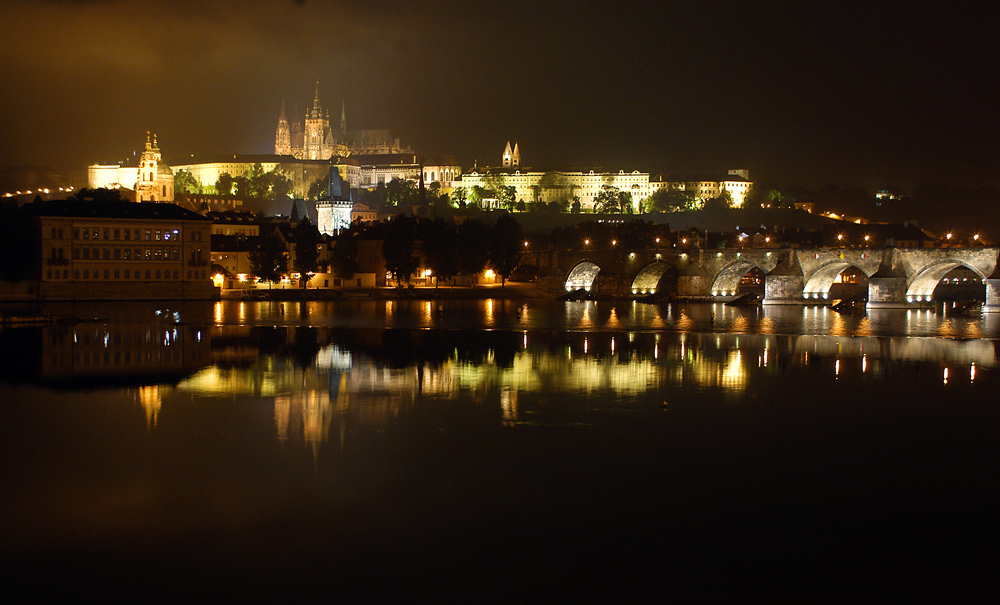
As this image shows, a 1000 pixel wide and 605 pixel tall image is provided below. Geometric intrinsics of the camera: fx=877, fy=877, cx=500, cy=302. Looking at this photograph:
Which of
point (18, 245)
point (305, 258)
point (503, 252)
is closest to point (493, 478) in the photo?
point (18, 245)

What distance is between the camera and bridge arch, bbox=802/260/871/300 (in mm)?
50884

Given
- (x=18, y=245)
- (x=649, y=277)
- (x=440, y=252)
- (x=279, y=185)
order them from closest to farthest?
(x=18, y=245)
(x=440, y=252)
(x=649, y=277)
(x=279, y=185)

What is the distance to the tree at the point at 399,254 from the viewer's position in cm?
5422

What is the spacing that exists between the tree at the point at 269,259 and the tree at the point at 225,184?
7132 cm

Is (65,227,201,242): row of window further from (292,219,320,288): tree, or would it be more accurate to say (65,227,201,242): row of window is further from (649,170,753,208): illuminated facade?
(649,170,753,208): illuminated facade

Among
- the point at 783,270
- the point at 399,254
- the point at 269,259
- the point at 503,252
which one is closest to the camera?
the point at 269,259

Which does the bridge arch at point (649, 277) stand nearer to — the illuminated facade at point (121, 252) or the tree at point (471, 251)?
the tree at point (471, 251)

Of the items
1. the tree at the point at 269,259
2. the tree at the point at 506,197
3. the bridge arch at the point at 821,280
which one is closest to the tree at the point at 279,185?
the tree at the point at 506,197

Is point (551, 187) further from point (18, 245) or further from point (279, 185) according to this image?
point (18, 245)

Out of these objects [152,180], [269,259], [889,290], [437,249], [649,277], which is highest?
[152,180]

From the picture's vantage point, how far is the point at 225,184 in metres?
122

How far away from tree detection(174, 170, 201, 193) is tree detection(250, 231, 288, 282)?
245ft

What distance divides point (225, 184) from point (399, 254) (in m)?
75.7

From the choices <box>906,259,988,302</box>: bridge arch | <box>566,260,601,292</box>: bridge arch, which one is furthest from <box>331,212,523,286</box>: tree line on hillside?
<box>906,259,988,302</box>: bridge arch
